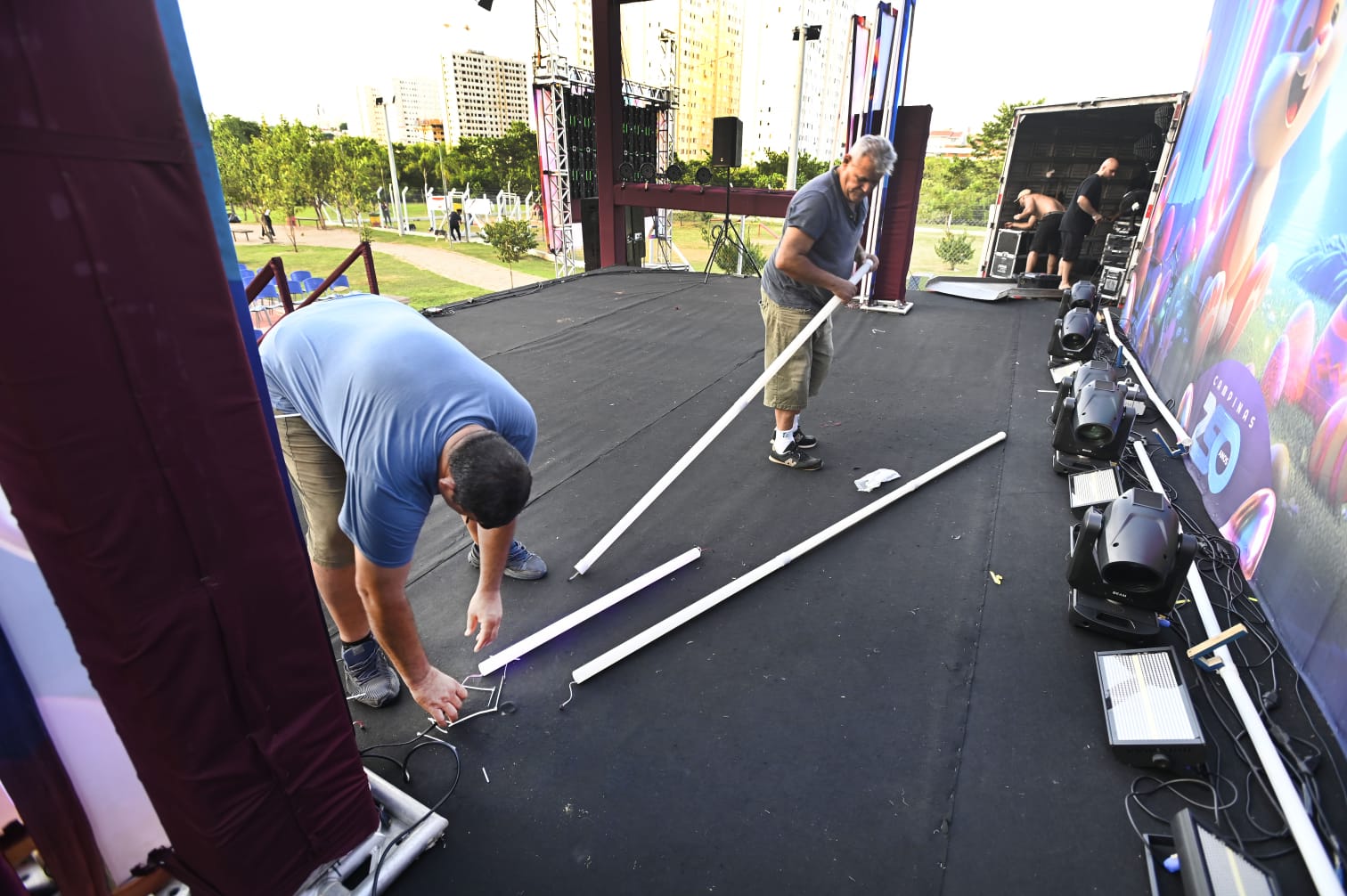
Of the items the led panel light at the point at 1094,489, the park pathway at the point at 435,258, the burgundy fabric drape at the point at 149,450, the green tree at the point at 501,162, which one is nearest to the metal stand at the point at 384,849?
the burgundy fabric drape at the point at 149,450

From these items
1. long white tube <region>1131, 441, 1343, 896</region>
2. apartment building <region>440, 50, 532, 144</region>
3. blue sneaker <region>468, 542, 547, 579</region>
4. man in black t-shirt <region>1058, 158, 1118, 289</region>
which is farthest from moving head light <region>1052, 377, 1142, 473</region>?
apartment building <region>440, 50, 532, 144</region>

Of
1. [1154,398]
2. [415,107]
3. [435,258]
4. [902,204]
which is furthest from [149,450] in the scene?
[415,107]

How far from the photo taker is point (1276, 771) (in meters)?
1.62

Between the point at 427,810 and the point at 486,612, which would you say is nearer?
the point at 427,810

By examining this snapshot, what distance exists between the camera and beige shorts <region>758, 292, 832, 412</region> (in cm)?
325

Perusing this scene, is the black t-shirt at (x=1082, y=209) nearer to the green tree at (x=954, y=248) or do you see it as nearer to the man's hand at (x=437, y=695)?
the man's hand at (x=437, y=695)

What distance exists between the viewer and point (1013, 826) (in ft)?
5.17

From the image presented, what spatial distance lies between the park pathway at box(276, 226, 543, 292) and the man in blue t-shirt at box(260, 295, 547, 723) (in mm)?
20618

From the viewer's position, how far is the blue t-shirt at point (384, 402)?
4.25ft

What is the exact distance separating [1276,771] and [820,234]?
2473mm

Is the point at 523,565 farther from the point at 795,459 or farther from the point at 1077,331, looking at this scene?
the point at 1077,331

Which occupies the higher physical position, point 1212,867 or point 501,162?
point 501,162

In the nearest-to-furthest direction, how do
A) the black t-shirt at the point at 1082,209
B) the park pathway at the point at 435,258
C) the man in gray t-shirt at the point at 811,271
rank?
the man in gray t-shirt at the point at 811,271
the black t-shirt at the point at 1082,209
the park pathway at the point at 435,258

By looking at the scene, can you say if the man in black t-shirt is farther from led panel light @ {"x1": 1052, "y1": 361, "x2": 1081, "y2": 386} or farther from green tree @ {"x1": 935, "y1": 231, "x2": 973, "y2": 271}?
green tree @ {"x1": 935, "y1": 231, "x2": 973, "y2": 271}
